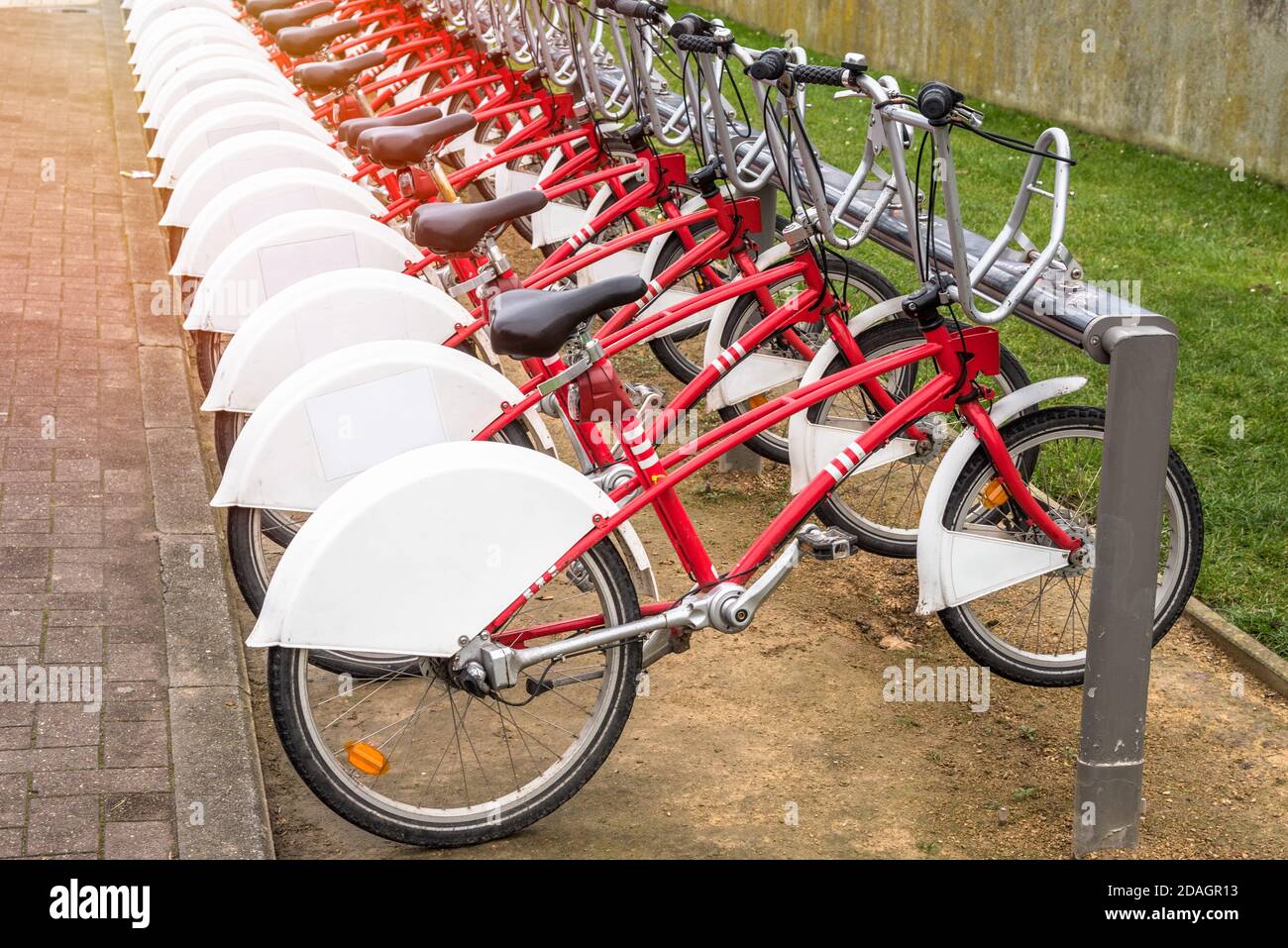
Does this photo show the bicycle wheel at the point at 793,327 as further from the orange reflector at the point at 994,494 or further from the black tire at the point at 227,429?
the black tire at the point at 227,429

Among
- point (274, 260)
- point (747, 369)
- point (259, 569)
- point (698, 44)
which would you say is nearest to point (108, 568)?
point (259, 569)

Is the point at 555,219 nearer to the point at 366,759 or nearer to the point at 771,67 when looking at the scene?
the point at 771,67

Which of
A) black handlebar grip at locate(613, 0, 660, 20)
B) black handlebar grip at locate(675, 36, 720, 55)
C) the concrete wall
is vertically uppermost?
black handlebar grip at locate(675, 36, 720, 55)

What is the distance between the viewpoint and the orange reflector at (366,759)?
Result: 3518 mm

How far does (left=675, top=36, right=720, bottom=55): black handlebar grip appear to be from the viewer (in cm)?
483

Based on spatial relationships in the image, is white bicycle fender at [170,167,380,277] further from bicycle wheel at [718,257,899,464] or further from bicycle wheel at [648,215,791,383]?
bicycle wheel at [718,257,899,464]

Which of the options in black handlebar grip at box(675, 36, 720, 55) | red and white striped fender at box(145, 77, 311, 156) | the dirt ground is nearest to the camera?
the dirt ground

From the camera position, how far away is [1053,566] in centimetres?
412

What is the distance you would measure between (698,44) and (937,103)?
4.80ft

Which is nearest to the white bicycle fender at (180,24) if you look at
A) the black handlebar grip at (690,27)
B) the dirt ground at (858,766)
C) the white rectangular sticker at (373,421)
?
the black handlebar grip at (690,27)

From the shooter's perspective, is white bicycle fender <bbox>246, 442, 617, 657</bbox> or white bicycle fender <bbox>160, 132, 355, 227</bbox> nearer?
white bicycle fender <bbox>246, 442, 617, 657</bbox>

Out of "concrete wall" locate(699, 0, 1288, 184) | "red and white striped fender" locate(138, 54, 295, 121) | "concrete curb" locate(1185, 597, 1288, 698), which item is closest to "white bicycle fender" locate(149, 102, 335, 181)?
"red and white striped fender" locate(138, 54, 295, 121)

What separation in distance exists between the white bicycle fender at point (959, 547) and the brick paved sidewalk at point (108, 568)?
1734 millimetres

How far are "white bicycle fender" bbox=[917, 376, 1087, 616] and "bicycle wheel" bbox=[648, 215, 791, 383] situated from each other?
1.65 m
